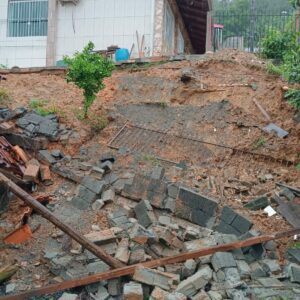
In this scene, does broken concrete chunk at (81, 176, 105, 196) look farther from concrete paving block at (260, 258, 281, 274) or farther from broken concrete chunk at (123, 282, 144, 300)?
concrete paving block at (260, 258, 281, 274)

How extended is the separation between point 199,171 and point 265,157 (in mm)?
1527

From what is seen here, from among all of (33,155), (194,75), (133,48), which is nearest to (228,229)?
(33,155)

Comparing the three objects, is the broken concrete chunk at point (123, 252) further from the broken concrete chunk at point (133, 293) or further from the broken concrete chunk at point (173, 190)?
the broken concrete chunk at point (173, 190)

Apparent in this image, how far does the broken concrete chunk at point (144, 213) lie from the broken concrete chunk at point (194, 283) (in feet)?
4.65

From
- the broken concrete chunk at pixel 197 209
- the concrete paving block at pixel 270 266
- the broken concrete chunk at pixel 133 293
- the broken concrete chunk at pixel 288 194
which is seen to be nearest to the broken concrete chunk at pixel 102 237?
the broken concrete chunk at pixel 133 293

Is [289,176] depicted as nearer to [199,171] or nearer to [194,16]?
[199,171]

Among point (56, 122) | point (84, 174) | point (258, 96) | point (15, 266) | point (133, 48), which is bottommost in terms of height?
point (15, 266)

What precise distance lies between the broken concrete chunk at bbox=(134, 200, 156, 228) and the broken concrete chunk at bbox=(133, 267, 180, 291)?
4.10ft

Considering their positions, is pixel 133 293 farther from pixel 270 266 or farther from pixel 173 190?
pixel 173 190

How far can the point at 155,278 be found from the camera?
19.6 feet

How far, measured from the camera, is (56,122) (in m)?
9.93

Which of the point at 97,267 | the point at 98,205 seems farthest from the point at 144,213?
the point at 97,267

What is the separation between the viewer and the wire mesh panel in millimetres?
17812

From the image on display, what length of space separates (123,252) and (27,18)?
11146 mm
